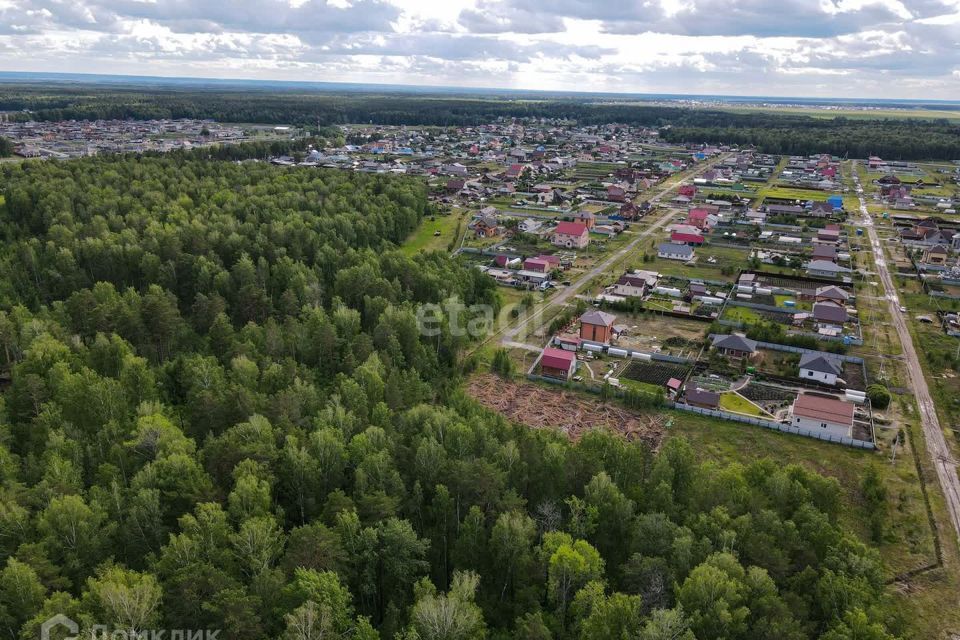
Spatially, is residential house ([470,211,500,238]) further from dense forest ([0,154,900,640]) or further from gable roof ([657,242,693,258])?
dense forest ([0,154,900,640])

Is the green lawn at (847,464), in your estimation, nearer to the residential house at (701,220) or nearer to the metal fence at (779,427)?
the metal fence at (779,427)

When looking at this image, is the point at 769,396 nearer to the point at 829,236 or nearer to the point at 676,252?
the point at 676,252

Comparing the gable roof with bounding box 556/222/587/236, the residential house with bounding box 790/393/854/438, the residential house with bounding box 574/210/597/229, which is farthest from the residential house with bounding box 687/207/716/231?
the residential house with bounding box 790/393/854/438

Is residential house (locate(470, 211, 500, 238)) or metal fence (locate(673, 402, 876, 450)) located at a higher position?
residential house (locate(470, 211, 500, 238))

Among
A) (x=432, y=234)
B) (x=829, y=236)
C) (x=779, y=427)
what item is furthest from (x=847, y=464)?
(x=432, y=234)

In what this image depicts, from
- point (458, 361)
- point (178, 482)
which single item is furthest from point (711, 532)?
point (458, 361)

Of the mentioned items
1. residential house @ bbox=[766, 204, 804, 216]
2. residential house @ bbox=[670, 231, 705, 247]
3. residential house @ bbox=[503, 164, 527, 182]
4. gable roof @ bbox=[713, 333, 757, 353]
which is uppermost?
residential house @ bbox=[503, 164, 527, 182]
